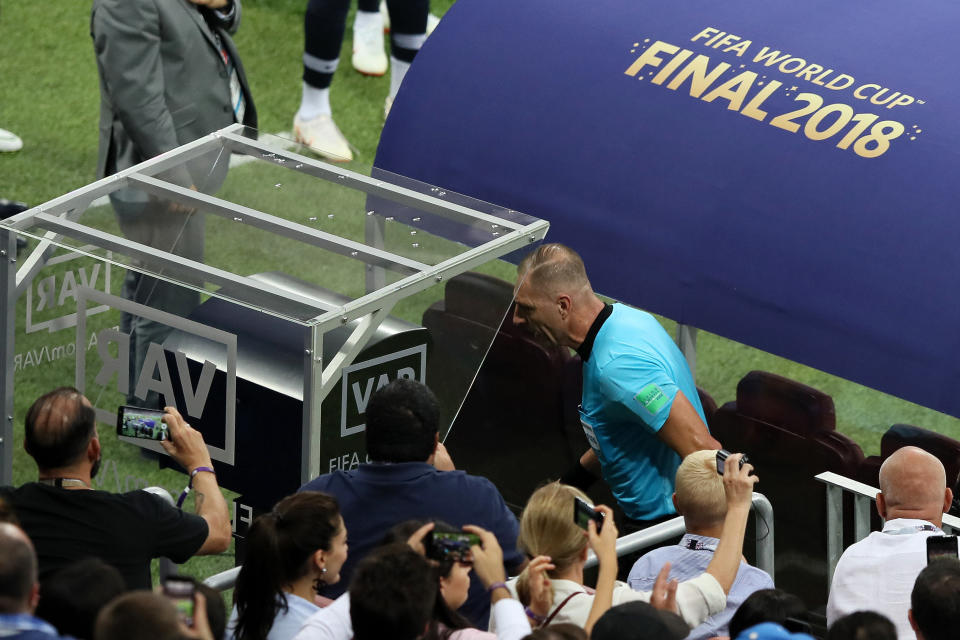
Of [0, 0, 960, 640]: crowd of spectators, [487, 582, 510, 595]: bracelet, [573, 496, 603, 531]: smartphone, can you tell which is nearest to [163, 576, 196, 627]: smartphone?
[0, 0, 960, 640]: crowd of spectators

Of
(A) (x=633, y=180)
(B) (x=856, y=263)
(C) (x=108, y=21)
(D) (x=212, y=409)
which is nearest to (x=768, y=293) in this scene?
(B) (x=856, y=263)

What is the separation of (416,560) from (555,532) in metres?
0.63

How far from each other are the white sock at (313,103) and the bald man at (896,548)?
6.02 metres

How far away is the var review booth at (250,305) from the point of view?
16.0 ft

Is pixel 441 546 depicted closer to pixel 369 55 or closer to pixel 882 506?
pixel 882 506

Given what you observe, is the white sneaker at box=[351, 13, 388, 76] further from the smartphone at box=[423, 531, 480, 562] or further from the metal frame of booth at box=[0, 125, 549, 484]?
the smartphone at box=[423, 531, 480, 562]

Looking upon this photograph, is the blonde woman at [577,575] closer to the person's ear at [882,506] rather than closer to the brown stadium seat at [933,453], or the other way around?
the person's ear at [882,506]

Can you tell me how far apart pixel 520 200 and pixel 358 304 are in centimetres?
212

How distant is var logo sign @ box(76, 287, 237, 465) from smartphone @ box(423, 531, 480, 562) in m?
1.27

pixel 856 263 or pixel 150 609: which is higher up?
pixel 856 263

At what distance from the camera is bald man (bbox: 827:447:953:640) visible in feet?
14.3

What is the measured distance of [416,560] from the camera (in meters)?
3.41

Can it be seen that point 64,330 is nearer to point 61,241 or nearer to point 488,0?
point 61,241

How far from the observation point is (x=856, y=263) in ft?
19.1
